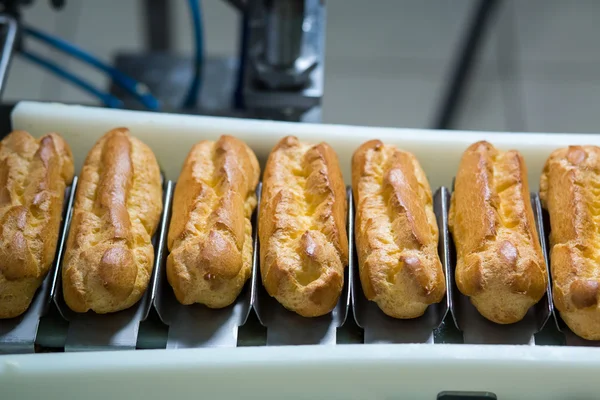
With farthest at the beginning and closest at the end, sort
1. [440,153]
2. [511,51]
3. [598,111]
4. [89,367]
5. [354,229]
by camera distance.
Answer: [511,51] < [598,111] < [440,153] < [354,229] < [89,367]

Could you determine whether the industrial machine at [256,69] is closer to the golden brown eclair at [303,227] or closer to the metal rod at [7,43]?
the metal rod at [7,43]

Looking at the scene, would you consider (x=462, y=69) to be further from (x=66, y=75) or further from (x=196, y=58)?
(x=66, y=75)

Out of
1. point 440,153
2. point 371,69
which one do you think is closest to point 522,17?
point 371,69

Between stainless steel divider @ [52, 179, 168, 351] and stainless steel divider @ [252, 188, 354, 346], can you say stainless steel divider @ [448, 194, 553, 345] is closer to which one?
stainless steel divider @ [252, 188, 354, 346]

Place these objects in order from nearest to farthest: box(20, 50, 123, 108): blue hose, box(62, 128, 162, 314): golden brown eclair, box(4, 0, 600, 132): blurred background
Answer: box(62, 128, 162, 314): golden brown eclair → box(20, 50, 123, 108): blue hose → box(4, 0, 600, 132): blurred background

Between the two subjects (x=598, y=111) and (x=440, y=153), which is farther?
(x=598, y=111)

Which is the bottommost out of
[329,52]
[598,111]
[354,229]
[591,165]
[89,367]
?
[89,367]

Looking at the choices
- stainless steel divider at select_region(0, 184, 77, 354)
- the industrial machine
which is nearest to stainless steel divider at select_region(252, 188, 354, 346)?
stainless steel divider at select_region(0, 184, 77, 354)

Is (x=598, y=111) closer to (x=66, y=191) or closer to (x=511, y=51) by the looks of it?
(x=511, y=51)
